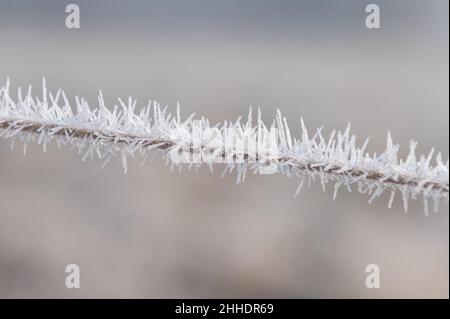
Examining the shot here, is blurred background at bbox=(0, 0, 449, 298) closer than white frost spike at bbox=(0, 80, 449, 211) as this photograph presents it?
No

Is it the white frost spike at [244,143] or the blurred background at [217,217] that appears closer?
the white frost spike at [244,143]

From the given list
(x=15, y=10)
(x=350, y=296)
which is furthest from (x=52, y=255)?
(x=15, y=10)

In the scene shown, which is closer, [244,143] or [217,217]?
[244,143]

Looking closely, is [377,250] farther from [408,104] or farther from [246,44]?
[246,44]

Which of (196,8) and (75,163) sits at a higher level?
(196,8)

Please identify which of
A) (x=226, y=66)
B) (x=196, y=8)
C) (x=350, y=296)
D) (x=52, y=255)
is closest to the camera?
(x=350, y=296)

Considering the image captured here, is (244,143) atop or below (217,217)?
below

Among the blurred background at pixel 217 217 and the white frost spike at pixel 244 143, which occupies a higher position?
the blurred background at pixel 217 217

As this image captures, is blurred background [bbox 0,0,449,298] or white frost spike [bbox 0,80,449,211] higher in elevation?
blurred background [bbox 0,0,449,298]
